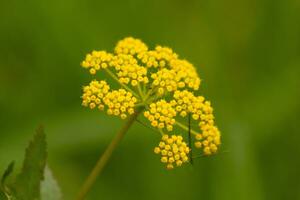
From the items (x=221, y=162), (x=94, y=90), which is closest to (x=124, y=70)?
(x=94, y=90)

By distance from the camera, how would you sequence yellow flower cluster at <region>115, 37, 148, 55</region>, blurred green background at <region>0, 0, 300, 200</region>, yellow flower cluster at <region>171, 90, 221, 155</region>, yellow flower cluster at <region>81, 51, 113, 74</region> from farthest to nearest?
blurred green background at <region>0, 0, 300, 200</region> → yellow flower cluster at <region>115, 37, 148, 55</region> → yellow flower cluster at <region>81, 51, 113, 74</region> → yellow flower cluster at <region>171, 90, 221, 155</region>

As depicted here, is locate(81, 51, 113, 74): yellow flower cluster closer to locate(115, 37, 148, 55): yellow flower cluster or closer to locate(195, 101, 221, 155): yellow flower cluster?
locate(115, 37, 148, 55): yellow flower cluster

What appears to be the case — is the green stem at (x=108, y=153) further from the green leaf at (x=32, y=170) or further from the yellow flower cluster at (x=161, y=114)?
the green leaf at (x=32, y=170)

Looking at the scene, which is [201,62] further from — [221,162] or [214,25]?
[221,162]

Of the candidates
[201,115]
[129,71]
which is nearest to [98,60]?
[129,71]

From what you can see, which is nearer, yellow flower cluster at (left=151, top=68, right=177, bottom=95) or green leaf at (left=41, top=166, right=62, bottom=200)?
yellow flower cluster at (left=151, top=68, right=177, bottom=95)

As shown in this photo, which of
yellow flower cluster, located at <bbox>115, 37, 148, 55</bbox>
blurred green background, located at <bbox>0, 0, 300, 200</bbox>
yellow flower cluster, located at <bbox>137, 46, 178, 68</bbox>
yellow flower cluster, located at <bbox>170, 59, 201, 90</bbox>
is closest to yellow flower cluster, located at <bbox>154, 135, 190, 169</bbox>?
yellow flower cluster, located at <bbox>170, 59, 201, 90</bbox>
